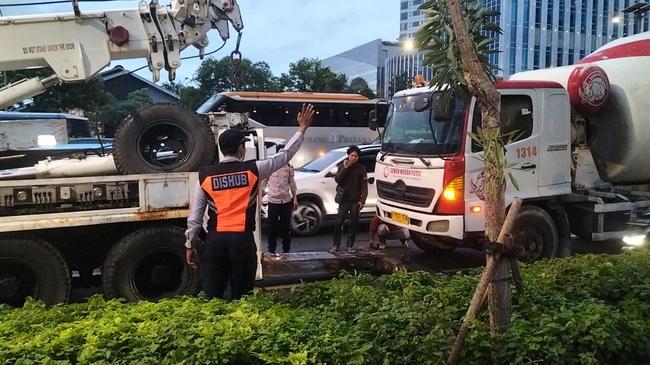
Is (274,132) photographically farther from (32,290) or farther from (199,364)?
(199,364)

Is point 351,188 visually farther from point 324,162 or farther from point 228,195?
point 228,195

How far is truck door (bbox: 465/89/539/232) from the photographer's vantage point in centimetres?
650

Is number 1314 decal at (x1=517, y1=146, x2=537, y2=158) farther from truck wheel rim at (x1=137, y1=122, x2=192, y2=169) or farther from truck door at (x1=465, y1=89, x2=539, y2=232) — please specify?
truck wheel rim at (x1=137, y1=122, x2=192, y2=169)

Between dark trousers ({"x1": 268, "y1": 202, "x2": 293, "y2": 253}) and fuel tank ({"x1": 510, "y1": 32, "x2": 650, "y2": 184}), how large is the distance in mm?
3970

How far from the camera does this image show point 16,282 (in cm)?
504

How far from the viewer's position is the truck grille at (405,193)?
6.66m

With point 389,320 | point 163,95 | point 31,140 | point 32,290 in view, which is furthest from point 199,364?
point 163,95

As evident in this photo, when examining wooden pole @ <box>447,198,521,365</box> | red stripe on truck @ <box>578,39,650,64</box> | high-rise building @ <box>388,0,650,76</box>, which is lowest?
wooden pole @ <box>447,198,521,365</box>

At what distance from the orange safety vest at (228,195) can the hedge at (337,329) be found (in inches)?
23.2

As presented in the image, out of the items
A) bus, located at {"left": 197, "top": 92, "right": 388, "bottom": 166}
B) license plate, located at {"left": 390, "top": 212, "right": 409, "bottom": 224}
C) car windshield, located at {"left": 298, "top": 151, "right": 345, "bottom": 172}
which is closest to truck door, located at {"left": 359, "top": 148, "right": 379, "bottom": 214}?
car windshield, located at {"left": 298, "top": 151, "right": 345, "bottom": 172}

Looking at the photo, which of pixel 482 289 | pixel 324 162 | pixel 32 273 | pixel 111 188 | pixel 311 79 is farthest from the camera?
pixel 311 79

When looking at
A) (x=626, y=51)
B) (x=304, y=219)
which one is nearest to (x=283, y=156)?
(x=304, y=219)

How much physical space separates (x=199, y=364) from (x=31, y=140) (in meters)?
6.17

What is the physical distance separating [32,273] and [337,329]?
338cm
